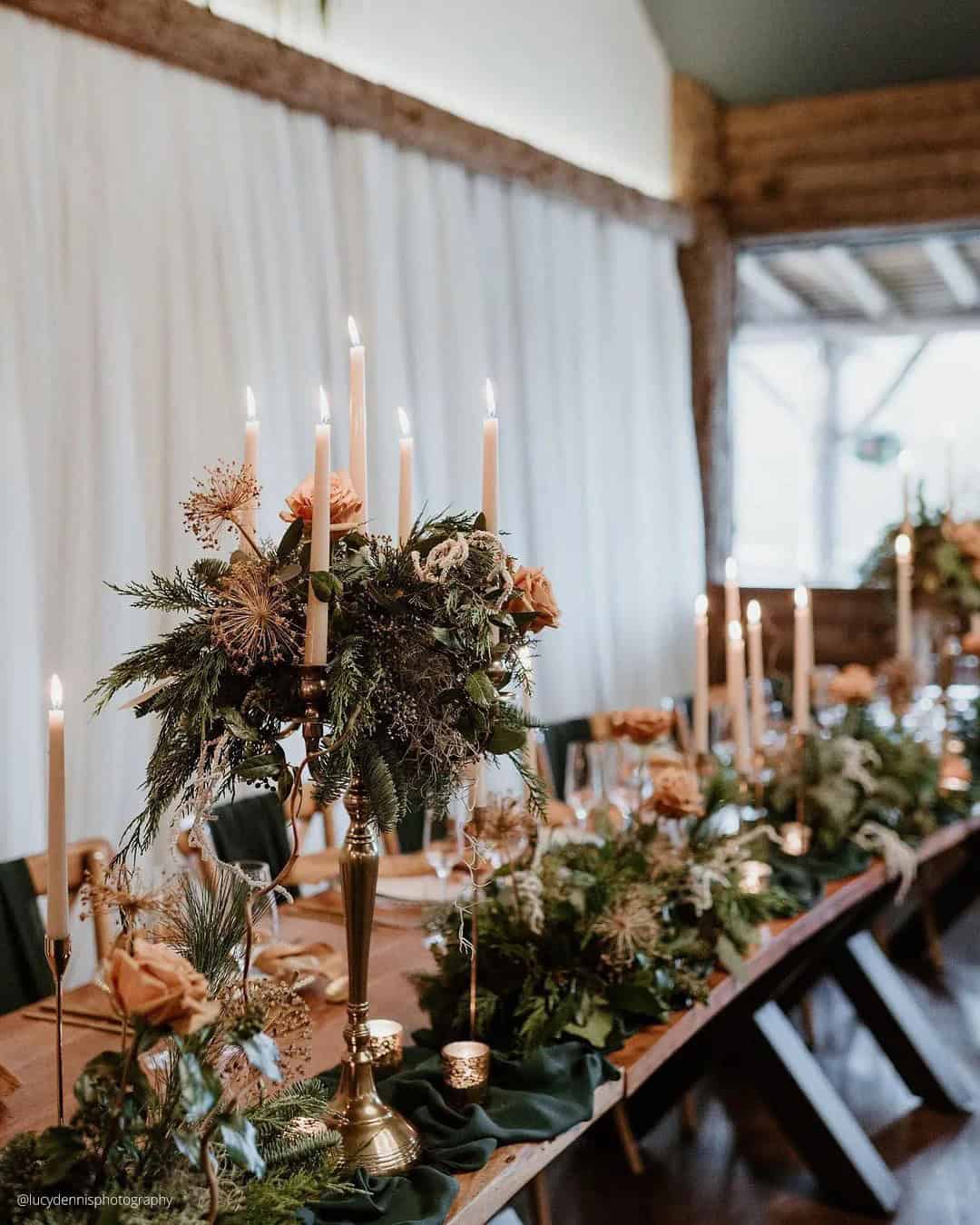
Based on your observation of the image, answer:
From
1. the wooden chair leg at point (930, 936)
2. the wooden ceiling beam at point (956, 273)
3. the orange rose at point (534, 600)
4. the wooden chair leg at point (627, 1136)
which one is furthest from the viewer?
the wooden ceiling beam at point (956, 273)

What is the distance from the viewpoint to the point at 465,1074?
1.51 metres

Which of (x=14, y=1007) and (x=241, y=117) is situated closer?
(x=14, y=1007)

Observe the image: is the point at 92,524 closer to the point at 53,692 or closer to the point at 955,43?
the point at 53,692

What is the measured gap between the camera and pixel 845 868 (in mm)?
2617

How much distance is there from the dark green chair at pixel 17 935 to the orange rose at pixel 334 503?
3.91 feet

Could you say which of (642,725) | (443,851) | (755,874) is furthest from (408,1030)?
(755,874)

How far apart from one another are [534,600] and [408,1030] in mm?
734

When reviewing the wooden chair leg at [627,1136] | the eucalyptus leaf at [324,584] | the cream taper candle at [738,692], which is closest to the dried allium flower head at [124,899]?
the eucalyptus leaf at [324,584]

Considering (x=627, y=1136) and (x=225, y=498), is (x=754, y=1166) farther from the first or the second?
(x=225, y=498)

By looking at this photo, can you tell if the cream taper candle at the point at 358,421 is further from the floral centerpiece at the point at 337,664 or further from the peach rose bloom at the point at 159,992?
the peach rose bloom at the point at 159,992

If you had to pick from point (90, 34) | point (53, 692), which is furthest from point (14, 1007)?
point (90, 34)

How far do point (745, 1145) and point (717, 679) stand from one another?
3470 millimetres

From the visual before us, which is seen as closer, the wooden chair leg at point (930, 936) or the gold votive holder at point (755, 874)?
the gold votive holder at point (755, 874)

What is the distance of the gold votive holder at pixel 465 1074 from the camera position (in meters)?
1.51
